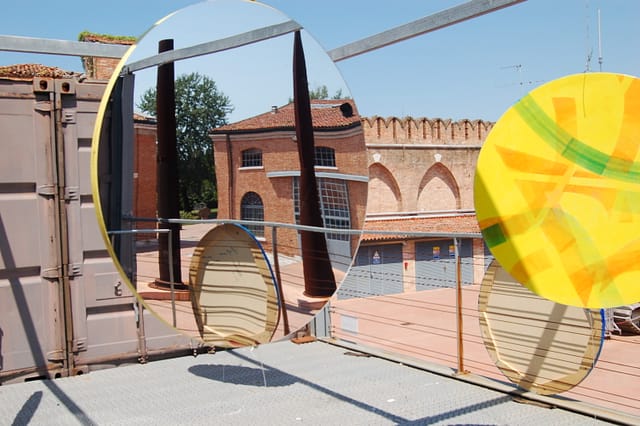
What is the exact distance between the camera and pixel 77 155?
15.3 feet

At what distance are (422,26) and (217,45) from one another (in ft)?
3.35

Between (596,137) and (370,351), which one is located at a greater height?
(596,137)

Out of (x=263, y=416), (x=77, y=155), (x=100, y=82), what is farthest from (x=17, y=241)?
(x=263, y=416)

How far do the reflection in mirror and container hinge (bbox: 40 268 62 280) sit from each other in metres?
2.25

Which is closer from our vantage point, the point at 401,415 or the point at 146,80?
the point at 146,80

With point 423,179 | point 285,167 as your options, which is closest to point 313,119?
point 285,167

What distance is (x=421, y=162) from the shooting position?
98.4 feet

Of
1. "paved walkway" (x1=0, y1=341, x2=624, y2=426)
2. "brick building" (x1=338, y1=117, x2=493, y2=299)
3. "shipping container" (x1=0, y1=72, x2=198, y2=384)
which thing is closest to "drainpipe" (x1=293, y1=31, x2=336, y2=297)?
"paved walkway" (x1=0, y1=341, x2=624, y2=426)

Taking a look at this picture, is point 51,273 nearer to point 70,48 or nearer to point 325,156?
point 70,48

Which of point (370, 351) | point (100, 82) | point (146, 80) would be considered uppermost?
point (100, 82)

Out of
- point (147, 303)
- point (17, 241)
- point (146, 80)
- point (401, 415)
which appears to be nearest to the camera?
point (146, 80)

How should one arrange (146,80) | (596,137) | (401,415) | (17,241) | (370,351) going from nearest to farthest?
(596,137)
(146,80)
(401,415)
(17,241)
(370,351)

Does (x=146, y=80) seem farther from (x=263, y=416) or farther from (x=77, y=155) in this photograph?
(x=77, y=155)

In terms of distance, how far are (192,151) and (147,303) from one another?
0.65 metres
